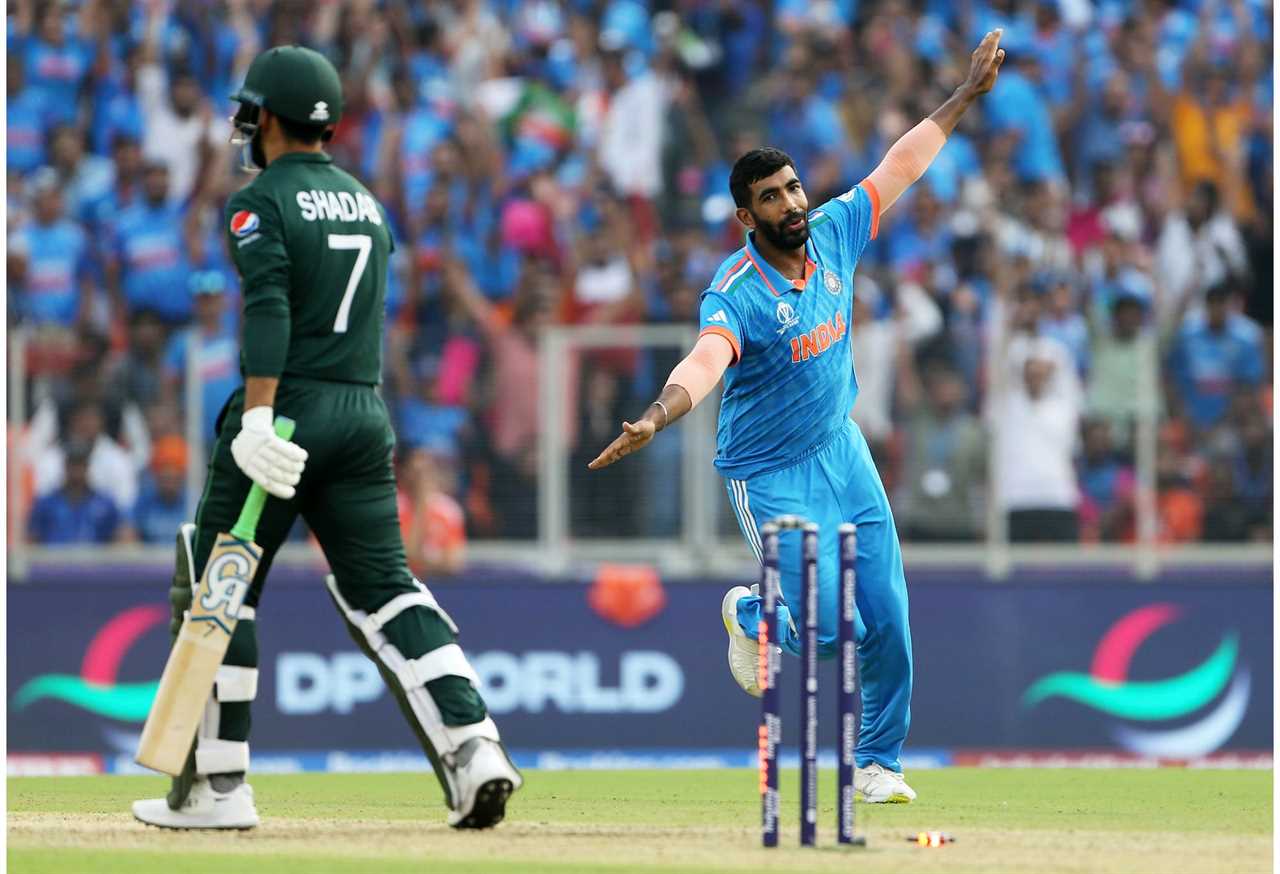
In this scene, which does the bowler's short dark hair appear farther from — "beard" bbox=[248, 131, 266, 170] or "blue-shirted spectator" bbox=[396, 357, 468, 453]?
"blue-shirted spectator" bbox=[396, 357, 468, 453]

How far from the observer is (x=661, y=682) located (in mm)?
14219

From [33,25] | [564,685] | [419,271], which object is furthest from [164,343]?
[33,25]

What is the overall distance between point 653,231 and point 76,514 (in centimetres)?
496

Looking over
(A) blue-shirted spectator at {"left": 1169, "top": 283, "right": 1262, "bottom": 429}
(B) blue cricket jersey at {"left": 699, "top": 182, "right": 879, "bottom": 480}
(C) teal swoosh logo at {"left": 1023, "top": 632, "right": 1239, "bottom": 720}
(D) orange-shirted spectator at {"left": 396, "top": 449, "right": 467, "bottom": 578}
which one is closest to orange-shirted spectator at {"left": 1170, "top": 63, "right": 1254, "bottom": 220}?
(A) blue-shirted spectator at {"left": 1169, "top": 283, "right": 1262, "bottom": 429}

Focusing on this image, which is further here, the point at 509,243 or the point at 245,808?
the point at 509,243

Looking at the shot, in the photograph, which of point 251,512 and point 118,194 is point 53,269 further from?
point 251,512

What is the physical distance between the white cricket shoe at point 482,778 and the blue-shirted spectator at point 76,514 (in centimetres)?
716

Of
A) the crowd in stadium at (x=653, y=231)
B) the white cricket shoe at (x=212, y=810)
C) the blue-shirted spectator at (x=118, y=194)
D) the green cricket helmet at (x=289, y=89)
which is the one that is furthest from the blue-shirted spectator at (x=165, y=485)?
the green cricket helmet at (x=289, y=89)

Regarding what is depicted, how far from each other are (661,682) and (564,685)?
62cm

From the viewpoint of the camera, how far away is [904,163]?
856 cm

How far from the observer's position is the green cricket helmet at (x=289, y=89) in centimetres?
713

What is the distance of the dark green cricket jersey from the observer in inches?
273

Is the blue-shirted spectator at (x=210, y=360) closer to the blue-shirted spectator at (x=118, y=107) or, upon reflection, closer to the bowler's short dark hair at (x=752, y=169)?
the blue-shirted spectator at (x=118, y=107)

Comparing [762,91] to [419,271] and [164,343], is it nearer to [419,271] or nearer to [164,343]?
[419,271]
